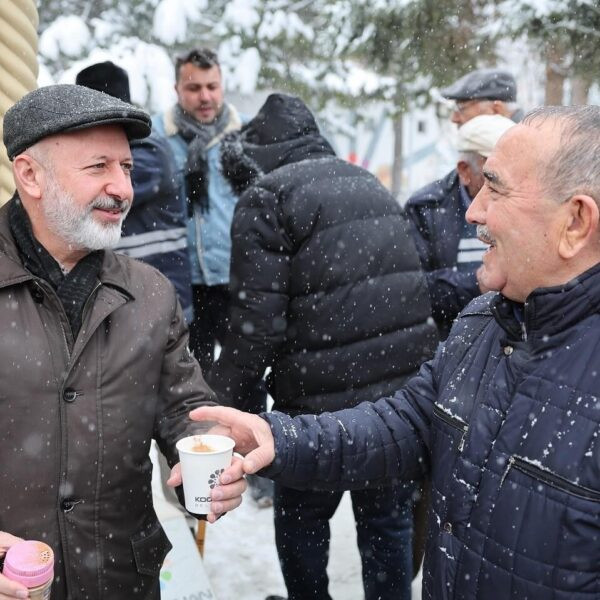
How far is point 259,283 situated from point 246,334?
26 cm

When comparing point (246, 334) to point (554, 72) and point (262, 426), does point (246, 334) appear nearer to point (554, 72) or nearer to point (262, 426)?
point (262, 426)

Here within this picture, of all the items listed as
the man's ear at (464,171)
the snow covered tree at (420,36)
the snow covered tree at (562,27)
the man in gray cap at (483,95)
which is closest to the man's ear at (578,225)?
the man's ear at (464,171)

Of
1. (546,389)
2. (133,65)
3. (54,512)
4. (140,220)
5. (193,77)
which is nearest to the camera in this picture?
(546,389)

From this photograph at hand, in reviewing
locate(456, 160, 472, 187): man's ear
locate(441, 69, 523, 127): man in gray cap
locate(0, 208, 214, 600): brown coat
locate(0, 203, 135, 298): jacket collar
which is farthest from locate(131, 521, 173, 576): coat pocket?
locate(441, 69, 523, 127): man in gray cap

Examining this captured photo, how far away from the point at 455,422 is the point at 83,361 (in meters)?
1.07

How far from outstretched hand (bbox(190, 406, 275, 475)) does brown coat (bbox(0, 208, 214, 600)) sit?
27cm

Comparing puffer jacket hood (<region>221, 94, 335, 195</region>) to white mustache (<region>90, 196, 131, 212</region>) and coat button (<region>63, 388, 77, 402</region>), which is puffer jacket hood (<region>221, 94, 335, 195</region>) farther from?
coat button (<region>63, 388, 77, 402</region>)

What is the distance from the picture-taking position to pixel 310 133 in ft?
12.0

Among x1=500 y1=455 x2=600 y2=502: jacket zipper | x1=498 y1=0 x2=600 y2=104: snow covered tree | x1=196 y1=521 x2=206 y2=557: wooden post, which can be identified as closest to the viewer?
x1=500 y1=455 x2=600 y2=502: jacket zipper

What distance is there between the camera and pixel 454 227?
3986 mm

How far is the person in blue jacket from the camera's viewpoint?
5.61ft

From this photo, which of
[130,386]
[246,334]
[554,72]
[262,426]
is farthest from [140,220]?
[554,72]

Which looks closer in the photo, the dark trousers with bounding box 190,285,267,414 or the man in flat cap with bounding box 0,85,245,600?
the man in flat cap with bounding box 0,85,245,600

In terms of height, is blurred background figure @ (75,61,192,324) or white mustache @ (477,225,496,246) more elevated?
white mustache @ (477,225,496,246)
